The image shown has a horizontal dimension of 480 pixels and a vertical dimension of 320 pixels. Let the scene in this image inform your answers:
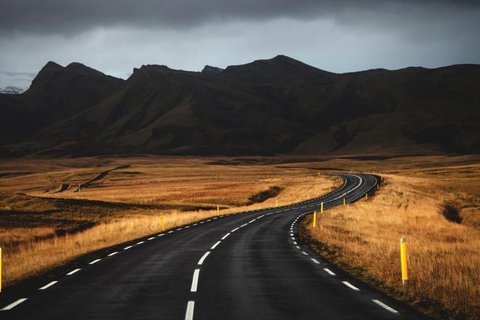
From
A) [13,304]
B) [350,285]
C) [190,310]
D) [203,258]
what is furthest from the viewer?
[203,258]

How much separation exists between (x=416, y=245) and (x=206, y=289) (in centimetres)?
1419

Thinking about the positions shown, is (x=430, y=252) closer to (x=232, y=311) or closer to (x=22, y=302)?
(x=232, y=311)

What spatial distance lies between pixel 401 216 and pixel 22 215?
99.6 feet

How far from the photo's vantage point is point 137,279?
1537 cm

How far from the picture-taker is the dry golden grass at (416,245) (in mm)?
12414

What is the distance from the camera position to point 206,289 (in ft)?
44.3

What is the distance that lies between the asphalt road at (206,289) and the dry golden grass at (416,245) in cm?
89

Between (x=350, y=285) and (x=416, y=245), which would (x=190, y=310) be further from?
(x=416, y=245)

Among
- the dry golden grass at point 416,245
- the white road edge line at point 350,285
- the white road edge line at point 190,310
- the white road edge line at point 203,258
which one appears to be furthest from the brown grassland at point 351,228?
the white road edge line at point 190,310

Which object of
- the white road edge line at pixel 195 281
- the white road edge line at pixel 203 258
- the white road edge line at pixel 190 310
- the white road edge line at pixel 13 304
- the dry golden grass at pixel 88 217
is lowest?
the dry golden grass at pixel 88 217

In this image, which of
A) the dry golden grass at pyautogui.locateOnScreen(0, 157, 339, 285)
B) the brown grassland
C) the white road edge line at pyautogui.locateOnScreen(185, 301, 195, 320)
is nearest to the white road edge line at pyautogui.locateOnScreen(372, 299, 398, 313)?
the brown grassland

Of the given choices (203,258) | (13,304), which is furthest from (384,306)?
(203,258)

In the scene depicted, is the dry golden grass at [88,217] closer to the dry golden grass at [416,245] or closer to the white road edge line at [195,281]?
the white road edge line at [195,281]

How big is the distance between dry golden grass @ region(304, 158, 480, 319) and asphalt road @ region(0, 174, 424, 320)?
0.89 metres
